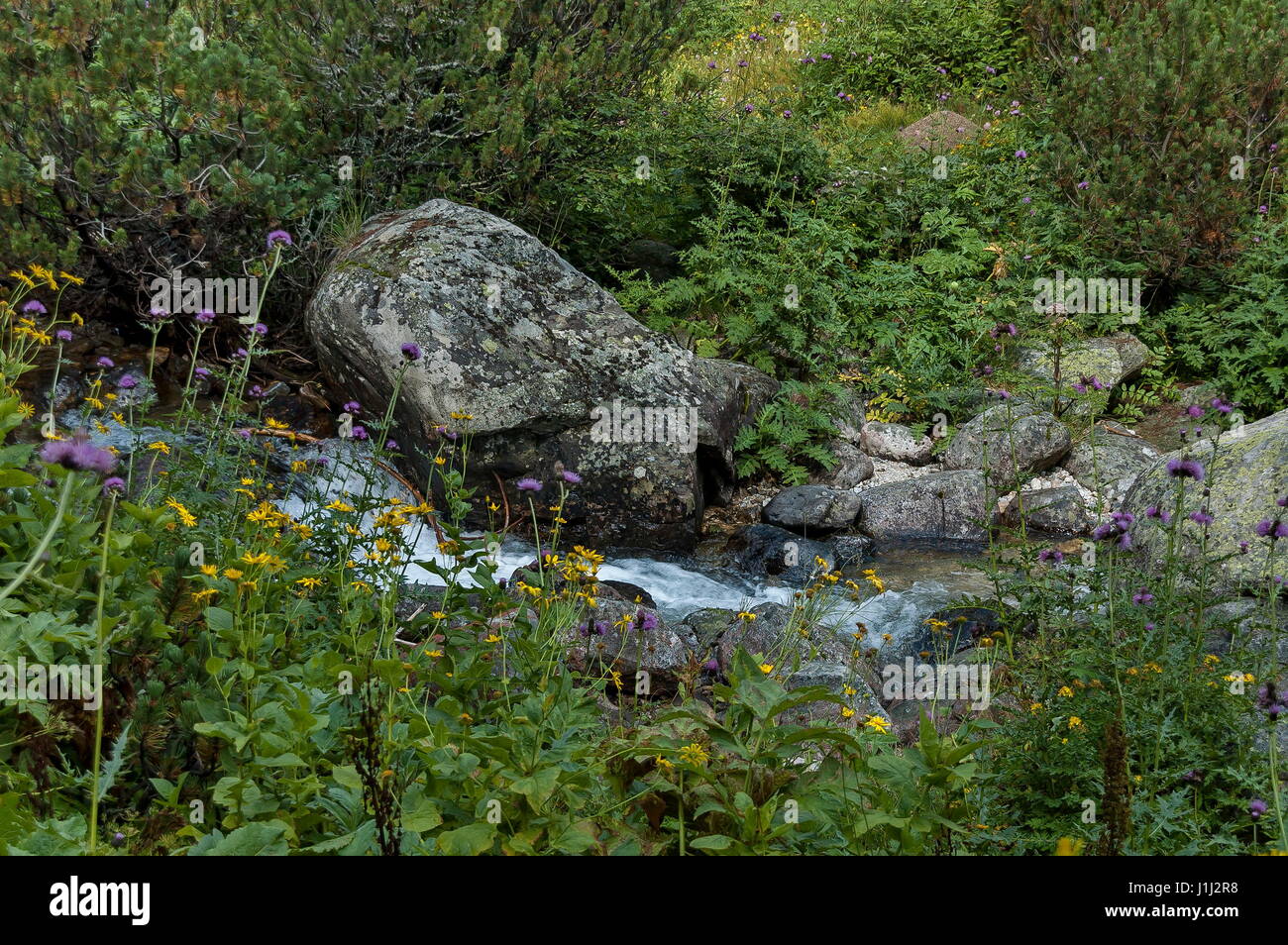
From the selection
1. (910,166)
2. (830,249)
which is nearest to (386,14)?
(830,249)

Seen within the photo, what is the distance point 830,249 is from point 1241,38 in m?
3.48

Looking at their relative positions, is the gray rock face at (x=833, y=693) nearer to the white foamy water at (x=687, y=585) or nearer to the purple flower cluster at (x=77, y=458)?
the white foamy water at (x=687, y=585)

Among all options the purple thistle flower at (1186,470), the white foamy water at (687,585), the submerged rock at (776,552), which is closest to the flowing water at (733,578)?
the white foamy water at (687,585)

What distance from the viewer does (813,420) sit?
7.45 m

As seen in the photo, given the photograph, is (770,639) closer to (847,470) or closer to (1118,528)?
(1118,528)

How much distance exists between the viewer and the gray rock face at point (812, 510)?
6.75 meters

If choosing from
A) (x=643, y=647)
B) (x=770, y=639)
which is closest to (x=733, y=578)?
(x=770, y=639)

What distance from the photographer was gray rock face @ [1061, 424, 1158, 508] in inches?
277

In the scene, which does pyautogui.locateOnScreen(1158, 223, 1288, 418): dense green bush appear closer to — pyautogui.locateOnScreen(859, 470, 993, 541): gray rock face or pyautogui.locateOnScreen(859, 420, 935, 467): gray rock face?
pyautogui.locateOnScreen(859, 420, 935, 467): gray rock face

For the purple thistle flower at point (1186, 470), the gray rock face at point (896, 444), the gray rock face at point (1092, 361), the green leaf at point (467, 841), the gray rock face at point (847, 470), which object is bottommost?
the green leaf at point (467, 841)

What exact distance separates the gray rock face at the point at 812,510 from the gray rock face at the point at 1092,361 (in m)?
2.16

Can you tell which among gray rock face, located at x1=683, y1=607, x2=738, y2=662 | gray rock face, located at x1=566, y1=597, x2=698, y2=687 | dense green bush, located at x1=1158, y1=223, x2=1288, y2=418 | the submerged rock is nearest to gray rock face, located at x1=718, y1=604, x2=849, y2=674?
gray rock face, located at x1=683, y1=607, x2=738, y2=662
